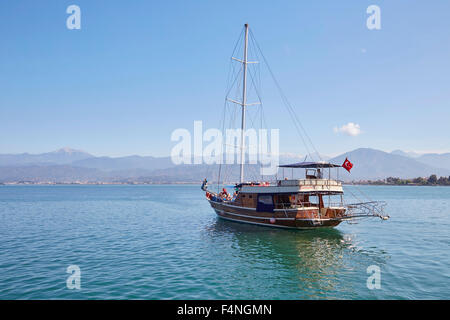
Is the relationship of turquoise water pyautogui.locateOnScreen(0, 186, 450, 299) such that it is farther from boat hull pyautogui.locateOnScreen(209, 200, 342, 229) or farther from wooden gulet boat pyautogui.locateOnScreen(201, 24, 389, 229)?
wooden gulet boat pyautogui.locateOnScreen(201, 24, 389, 229)

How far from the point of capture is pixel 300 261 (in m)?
18.1

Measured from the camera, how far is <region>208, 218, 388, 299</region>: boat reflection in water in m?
13.4

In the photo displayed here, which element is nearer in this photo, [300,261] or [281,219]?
[300,261]

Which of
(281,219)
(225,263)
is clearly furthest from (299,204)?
(225,263)

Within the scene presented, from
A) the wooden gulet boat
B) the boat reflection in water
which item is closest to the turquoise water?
the boat reflection in water

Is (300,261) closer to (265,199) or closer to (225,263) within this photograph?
(225,263)

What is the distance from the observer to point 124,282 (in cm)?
1410

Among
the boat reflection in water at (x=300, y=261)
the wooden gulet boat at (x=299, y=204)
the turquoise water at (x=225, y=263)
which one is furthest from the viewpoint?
the wooden gulet boat at (x=299, y=204)

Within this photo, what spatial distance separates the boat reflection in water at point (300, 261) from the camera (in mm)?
13400

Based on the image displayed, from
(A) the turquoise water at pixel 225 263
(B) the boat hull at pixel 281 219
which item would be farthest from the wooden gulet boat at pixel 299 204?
(A) the turquoise water at pixel 225 263

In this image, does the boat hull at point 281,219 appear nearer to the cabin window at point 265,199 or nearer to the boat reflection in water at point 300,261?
the boat reflection in water at point 300,261

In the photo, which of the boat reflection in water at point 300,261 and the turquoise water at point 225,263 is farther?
the boat reflection in water at point 300,261

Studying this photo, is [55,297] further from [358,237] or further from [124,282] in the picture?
[358,237]
